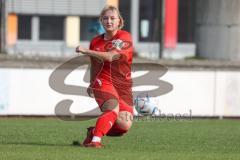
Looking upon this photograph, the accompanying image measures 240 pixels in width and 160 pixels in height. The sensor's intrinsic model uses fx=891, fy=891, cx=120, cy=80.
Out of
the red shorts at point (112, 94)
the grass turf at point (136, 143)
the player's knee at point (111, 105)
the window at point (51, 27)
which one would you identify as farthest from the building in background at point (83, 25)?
the player's knee at point (111, 105)

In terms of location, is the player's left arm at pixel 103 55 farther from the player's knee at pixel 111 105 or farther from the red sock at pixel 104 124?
the red sock at pixel 104 124

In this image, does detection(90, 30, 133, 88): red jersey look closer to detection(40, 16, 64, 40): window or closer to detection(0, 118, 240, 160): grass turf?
detection(0, 118, 240, 160): grass turf

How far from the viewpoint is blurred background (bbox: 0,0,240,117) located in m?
20.0

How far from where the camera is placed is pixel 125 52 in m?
11.0

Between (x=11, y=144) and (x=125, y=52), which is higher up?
(x=125, y=52)

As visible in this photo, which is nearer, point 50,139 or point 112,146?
point 112,146

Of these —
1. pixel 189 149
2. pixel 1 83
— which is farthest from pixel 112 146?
pixel 1 83

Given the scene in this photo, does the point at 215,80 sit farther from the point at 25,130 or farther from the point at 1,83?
the point at 25,130

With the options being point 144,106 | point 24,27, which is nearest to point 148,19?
point 24,27

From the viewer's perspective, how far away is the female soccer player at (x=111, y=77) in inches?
429

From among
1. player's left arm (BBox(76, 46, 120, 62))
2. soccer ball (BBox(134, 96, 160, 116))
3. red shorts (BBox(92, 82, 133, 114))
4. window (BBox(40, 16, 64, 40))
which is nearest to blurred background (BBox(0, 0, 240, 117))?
window (BBox(40, 16, 64, 40))

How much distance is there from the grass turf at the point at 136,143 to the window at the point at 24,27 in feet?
74.9

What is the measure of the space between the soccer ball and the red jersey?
555cm

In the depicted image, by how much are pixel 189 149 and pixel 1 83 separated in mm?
8688
